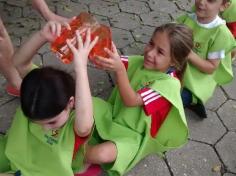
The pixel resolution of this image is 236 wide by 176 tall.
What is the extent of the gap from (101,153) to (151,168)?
Result: 46 centimetres

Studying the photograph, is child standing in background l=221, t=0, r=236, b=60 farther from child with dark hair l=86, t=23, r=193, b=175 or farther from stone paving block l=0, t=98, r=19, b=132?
stone paving block l=0, t=98, r=19, b=132

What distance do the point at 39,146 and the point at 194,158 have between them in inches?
40.0

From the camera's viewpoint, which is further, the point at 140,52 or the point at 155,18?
the point at 155,18

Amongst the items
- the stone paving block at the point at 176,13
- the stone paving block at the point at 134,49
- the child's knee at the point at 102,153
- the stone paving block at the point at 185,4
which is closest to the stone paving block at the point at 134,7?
the stone paving block at the point at 176,13

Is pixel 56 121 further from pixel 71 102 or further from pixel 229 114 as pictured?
pixel 229 114

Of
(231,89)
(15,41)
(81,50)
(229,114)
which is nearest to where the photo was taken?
(81,50)

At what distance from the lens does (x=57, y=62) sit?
3.23 m

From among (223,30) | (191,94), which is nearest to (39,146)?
(191,94)

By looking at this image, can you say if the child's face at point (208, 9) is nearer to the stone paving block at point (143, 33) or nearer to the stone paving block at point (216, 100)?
the stone paving block at point (216, 100)

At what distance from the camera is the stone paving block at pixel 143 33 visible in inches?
144

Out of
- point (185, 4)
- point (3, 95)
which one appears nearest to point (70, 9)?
point (185, 4)

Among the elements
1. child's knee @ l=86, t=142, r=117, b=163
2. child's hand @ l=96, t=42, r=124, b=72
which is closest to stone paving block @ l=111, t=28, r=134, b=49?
child's knee @ l=86, t=142, r=117, b=163

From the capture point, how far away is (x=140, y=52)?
3479 millimetres

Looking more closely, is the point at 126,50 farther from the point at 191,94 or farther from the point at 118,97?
the point at 118,97
